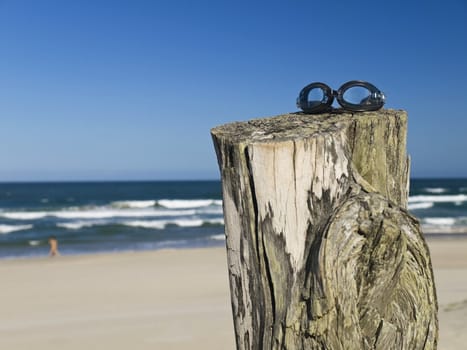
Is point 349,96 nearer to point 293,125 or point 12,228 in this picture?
point 293,125

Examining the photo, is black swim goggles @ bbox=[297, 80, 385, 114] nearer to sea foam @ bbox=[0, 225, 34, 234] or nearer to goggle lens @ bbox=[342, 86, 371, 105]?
goggle lens @ bbox=[342, 86, 371, 105]

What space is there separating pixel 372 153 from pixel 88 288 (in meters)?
8.79

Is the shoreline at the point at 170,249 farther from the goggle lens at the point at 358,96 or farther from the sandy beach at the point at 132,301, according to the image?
the goggle lens at the point at 358,96

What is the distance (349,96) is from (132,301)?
7301 millimetres

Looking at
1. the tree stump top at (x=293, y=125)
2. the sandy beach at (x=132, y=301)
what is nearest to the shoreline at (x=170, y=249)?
the sandy beach at (x=132, y=301)

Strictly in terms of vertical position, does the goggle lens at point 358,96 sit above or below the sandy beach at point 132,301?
above

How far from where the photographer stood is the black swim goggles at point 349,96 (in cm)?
208

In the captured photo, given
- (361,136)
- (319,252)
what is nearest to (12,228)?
(361,136)

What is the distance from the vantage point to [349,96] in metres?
2.09

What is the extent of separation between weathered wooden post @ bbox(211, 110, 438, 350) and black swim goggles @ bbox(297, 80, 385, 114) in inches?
11.7

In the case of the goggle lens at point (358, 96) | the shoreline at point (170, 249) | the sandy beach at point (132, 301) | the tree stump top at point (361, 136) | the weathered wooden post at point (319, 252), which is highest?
the goggle lens at point (358, 96)

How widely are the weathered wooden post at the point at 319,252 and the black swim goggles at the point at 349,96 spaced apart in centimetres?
30

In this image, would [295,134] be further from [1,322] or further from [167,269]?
[167,269]

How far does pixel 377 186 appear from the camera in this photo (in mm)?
1954
